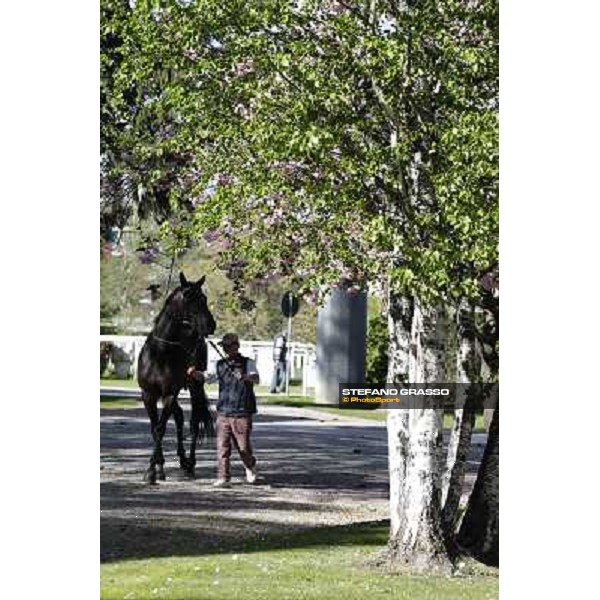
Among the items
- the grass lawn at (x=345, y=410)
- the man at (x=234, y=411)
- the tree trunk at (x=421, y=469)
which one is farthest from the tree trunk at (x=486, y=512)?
the man at (x=234, y=411)

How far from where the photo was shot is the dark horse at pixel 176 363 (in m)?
14.8

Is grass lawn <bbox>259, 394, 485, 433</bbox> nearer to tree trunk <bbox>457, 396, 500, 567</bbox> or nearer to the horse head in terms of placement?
tree trunk <bbox>457, 396, 500, 567</bbox>

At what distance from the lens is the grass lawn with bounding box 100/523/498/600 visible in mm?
13414

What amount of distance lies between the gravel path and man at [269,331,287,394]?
0.24m

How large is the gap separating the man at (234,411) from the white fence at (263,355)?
8cm

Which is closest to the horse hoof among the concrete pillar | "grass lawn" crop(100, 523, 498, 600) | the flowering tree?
"grass lawn" crop(100, 523, 498, 600)

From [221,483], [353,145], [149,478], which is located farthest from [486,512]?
[353,145]

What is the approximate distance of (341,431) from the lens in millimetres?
14984

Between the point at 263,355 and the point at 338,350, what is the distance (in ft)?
1.85

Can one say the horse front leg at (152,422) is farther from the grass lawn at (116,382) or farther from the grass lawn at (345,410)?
the grass lawn at (345,410)

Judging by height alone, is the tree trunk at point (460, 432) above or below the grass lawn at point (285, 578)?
above
